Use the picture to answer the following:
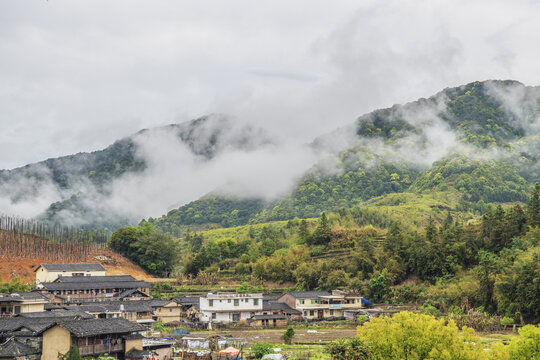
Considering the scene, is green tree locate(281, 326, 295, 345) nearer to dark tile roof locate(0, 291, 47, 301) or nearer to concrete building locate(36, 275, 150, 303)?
dark tile roof locate(0, 291, 47, 301)

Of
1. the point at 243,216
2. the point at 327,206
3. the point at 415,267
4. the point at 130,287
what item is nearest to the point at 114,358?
the point at 130,287

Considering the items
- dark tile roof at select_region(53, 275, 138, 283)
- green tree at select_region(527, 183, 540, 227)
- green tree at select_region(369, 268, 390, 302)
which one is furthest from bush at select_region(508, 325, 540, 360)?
dark tile roof at select_region(53, 275, 138, 283)

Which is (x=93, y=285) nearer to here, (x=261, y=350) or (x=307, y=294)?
(x=307, y=294)

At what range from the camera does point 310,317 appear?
6281 centimetres

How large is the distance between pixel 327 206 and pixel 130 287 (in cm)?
8585

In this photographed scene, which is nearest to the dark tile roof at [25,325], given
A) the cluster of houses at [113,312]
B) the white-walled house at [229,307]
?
the cluster of houses at [113,312]

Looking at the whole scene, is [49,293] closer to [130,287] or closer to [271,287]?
[130,287]

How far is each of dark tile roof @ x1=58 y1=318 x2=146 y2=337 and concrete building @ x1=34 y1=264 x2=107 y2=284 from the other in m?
42.1

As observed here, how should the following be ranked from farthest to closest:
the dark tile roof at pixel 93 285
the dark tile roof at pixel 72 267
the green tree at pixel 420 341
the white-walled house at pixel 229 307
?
1. the dark tile roof at pixel 72 267
2. the dark tile roof at pixel 93 285
3. the white-walled house at pixel 229 307
4. the green tree at pixel 420 341

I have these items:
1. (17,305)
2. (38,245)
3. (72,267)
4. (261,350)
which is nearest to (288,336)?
(261,350)

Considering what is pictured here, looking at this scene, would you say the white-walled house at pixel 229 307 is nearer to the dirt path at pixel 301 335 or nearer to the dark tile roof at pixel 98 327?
the dirt path at pixel 301 335

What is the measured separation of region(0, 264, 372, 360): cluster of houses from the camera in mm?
31172

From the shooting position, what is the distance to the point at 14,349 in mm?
30266

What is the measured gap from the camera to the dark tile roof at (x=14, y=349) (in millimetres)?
29938
